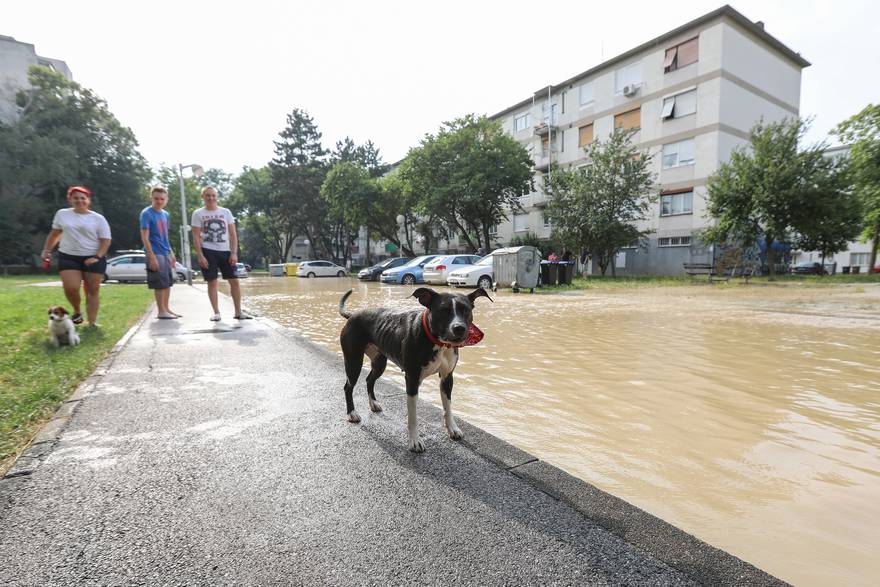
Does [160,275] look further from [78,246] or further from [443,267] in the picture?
[443,267]

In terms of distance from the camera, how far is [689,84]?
25828mm

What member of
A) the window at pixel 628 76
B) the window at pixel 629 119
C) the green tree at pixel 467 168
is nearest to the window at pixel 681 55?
the window at pixel 628 76

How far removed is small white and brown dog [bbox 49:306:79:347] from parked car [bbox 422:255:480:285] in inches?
590

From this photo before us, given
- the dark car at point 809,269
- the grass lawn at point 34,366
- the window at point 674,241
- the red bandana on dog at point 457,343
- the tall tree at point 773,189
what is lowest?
the dark car at point 809,269

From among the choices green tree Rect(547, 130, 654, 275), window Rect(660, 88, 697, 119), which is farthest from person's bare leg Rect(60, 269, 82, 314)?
window Rect(660, 88, 697, 119)

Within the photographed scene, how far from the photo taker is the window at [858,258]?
41312 mm

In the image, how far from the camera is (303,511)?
1975 mm

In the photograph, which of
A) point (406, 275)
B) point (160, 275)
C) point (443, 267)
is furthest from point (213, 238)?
point (406, 275)

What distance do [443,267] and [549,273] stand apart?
4890 mm

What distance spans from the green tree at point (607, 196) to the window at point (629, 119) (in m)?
4.22

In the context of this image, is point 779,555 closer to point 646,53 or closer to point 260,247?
point 646,53

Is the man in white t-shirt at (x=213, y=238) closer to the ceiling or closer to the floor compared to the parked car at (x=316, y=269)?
closer to the ceiling

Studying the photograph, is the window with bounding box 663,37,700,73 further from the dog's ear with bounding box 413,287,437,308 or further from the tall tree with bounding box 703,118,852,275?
the dog's ear with bounding box 413,287,437,308

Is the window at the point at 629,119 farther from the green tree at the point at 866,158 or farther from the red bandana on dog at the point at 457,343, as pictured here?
the red bandana on dog at the point at 457,343
